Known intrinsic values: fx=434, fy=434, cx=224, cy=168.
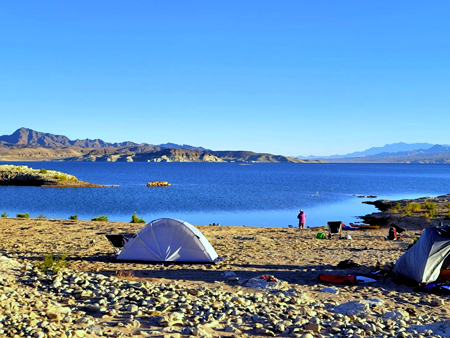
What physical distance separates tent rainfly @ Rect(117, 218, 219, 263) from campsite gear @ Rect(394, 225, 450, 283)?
6.15 meters

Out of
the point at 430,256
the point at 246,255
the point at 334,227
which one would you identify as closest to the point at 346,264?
the point at 430,256

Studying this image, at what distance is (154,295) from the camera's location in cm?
1023

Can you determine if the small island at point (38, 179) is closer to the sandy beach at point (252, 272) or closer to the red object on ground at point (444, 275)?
the sandy beach at point (252, 272)

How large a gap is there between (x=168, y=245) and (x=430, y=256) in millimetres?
7950

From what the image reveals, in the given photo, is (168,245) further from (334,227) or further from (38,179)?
(38,179)

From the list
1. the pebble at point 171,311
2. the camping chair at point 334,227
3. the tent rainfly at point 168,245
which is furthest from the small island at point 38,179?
the pebble at point 171,311

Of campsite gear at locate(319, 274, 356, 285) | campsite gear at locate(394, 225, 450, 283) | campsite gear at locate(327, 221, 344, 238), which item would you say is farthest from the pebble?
campsite gear at locate(327, 221, 344, 238)

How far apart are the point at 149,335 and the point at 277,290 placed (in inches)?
176

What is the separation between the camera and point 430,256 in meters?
12.0

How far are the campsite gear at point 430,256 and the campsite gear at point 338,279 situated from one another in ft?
5.46

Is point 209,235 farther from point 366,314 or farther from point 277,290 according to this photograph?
point 366,314

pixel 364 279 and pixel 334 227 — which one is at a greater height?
pixel 334 227

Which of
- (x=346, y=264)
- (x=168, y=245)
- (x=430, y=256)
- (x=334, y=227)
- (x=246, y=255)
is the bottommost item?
(x=246, y=255)

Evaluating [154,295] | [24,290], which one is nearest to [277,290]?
[154,295]
